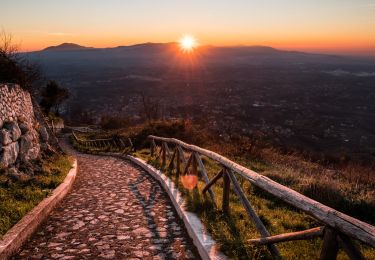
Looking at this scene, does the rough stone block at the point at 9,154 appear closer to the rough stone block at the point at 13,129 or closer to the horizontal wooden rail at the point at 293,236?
the rough stone block at the point at 13,129

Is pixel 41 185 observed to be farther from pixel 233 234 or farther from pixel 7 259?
pixel 233 234

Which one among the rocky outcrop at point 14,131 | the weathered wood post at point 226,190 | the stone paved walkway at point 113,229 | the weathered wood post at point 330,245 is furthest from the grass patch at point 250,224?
the rocky outcrop at point 14,131

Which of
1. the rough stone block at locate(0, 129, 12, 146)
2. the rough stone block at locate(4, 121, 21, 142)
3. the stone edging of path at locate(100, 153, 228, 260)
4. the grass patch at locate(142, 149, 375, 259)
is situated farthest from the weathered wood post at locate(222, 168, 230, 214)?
the rough stone block at locate(4, 121, 21, 142)

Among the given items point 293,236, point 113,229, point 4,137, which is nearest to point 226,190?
point 113,229

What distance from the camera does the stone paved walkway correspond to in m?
5.13

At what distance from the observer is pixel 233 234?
16.2 ft

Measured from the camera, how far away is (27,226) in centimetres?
565

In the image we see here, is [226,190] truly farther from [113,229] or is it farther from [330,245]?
[330,245]

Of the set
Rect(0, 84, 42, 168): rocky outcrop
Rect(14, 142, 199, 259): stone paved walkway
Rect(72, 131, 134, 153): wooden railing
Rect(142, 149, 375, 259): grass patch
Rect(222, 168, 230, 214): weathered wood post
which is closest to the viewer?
Rect(142, 149, 375, 259): grass patch

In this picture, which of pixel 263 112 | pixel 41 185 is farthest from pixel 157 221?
pixel 263 112

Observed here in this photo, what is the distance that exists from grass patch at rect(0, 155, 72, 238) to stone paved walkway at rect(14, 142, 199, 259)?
0.44m

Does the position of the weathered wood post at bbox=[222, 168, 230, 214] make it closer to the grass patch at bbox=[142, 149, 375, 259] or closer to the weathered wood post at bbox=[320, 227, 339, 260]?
the grass patch at bbox=[142, 149, 375, 259]

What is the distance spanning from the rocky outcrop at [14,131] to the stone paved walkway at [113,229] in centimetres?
179

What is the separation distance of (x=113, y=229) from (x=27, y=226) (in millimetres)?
1360
